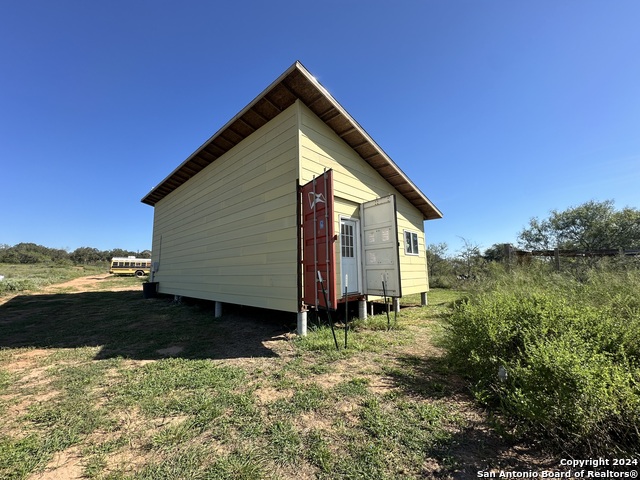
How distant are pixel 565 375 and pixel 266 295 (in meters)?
5.15

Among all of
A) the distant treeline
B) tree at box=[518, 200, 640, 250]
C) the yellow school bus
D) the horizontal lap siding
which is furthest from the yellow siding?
the distant treeline

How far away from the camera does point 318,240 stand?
5086mm

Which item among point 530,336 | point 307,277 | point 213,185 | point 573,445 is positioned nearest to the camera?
point 573,445

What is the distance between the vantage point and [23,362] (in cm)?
441

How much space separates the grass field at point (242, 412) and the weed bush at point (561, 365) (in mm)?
323

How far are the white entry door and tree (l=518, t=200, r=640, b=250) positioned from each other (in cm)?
3076

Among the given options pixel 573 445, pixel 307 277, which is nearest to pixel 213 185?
pixel 307 277

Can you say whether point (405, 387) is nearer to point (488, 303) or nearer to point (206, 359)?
point (488, 303)

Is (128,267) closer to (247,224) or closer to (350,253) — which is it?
(247,224)

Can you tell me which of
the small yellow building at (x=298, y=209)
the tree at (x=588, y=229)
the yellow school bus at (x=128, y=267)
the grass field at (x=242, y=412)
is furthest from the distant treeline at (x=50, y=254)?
the tree at (x=588, y=229)

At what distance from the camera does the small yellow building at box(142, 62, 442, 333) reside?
5293mm

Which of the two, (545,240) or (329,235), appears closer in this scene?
(329,235)

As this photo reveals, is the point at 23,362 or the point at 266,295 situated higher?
the point at 266,295

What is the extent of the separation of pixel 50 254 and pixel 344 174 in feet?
269
